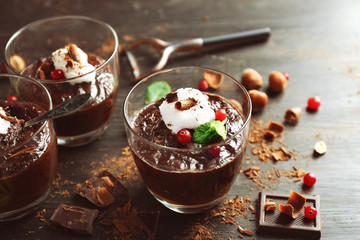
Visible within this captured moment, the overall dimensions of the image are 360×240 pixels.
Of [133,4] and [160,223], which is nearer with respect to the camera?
[160,223]

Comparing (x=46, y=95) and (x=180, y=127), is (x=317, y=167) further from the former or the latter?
(x=46, y=95)

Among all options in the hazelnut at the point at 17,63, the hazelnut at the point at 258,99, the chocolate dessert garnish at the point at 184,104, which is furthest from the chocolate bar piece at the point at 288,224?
the hazelnut at the point at 17,63

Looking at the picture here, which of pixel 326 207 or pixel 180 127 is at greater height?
pixel 180 127

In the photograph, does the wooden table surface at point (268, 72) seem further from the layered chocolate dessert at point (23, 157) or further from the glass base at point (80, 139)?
the layered chocolate dessert at point (23, 157)

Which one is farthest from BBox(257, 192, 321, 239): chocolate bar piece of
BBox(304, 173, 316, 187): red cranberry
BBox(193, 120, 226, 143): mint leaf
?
BBox(193, 120, 226, 143): mint leaf

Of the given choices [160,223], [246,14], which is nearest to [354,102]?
[246,14]

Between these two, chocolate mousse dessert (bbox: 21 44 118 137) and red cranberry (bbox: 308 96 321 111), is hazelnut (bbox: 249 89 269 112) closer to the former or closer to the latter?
red cranberry (bbox: 308 96 321 111)

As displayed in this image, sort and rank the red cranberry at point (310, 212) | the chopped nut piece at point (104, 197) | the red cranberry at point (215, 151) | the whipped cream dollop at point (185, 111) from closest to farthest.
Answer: the red cranberry at point (215, 151), the whipped cream dollop at point (185, 111), the red cranberry at point (310, 212), the chopped nut piece at point (104, 197)

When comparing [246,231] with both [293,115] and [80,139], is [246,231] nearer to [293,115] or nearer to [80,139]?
[293,115]
